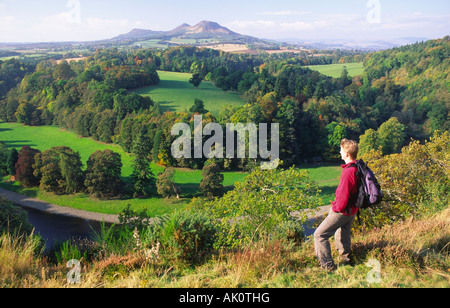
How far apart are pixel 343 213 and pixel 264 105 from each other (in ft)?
165

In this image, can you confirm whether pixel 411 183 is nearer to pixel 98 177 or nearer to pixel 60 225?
pixel 60 225

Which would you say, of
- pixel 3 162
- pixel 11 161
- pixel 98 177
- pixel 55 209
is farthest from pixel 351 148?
pixel 3 162

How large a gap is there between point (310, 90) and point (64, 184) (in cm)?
5582

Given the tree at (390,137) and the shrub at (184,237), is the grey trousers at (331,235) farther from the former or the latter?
the tree at (390,137)

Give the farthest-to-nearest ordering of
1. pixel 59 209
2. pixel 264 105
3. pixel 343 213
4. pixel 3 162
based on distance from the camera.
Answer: pixel 264 105
pixel 3 162
pixel 59 209
pixel 343 213

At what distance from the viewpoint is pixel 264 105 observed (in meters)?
53.9

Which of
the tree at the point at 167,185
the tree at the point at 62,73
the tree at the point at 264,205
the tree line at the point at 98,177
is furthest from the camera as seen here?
the tree at the point at 62,73

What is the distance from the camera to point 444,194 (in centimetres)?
1057

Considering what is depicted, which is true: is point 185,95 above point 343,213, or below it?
above

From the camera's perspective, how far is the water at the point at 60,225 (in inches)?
1137

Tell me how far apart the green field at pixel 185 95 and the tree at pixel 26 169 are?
29.0 meters

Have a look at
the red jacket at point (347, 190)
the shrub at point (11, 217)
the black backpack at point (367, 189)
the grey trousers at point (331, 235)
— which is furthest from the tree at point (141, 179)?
the black backpack at point (367, 189)
